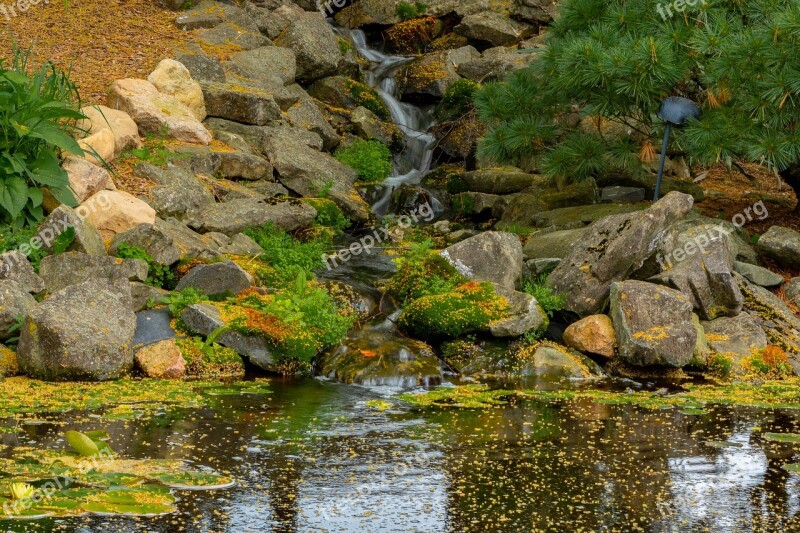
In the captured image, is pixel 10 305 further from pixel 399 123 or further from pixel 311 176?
pixel 399 123

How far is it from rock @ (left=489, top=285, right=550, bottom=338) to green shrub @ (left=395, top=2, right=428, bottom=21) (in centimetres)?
1216

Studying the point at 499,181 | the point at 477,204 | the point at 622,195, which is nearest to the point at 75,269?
the point at 477,204

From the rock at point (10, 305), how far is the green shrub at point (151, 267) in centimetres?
137

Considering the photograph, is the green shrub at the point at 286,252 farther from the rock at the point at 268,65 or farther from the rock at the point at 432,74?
the rock at the point at 432,74

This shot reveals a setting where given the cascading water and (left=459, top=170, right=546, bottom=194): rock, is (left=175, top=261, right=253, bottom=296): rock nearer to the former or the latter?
the cascading water

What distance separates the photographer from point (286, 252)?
42.5 feet

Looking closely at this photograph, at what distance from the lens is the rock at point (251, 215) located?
13.5 meters

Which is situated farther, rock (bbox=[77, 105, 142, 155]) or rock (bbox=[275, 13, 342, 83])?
rock (bbox=[275, 13, 342, 83])

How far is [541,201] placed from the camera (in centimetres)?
1638

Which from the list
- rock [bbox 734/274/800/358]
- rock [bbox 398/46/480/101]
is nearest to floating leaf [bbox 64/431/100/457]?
rock [bbox 734/274/800/358]

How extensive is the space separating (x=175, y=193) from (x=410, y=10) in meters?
10.7

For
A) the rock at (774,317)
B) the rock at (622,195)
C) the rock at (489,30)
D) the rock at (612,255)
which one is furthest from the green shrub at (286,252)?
the rock at (489,30)

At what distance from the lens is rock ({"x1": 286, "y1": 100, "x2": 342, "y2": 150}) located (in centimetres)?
1767

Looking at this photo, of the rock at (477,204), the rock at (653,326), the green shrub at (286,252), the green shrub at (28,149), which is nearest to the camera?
the rock at (653,326)
